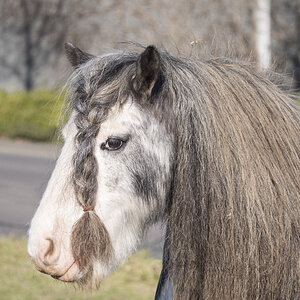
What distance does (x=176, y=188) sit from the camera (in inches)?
96.2

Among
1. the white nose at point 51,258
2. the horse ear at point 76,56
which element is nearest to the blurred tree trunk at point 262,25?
the horse ear at point 76,56

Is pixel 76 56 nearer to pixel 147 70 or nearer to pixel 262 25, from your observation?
pixel 147 70

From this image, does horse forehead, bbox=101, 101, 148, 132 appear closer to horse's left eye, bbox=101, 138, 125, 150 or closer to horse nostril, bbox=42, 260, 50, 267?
horse's left eye, bbox=101, 138, 125, 150

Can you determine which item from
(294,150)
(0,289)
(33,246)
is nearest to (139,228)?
(33,246)

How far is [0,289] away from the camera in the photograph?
207 inches

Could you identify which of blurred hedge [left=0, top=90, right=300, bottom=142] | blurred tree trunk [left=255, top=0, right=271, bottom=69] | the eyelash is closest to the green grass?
the eyelash

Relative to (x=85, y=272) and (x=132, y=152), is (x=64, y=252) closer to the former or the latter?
(x=85, y=272)

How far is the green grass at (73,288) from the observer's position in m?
5.10

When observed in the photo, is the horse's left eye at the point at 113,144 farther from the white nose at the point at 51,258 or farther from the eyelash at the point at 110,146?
the white nose at the point at 51,258

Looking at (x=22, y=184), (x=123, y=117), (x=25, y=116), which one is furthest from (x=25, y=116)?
(x=123, y=117)

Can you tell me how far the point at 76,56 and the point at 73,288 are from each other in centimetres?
245

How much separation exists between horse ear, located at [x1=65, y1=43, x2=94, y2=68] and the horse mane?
1.41ft

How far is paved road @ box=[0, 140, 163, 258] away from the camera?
7144 mm

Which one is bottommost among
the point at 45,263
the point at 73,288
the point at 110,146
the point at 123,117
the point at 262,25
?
the point at 73,288
